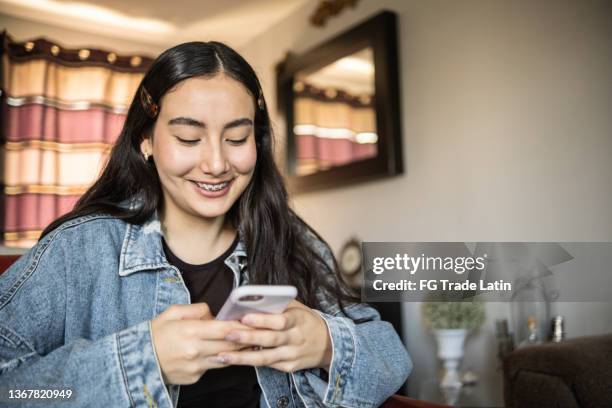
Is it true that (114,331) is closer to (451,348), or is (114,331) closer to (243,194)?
(243,194)

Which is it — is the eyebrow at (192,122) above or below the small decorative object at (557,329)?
above

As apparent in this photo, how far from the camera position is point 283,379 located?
3.41 feet

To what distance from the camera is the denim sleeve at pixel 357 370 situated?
0.90 m

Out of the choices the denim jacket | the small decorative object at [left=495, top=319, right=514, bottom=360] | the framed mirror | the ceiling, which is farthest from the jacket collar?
the ceiling

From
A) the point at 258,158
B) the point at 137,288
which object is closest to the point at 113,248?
the point at 137,288

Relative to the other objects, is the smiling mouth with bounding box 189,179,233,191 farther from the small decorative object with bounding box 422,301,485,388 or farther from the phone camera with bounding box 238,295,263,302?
the small decorative object with bounding box 422,301,485,388

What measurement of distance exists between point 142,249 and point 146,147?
24 cm

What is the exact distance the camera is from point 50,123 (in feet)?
10.7

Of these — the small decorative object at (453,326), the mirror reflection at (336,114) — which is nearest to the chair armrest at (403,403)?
the small decorative object at (453,326)

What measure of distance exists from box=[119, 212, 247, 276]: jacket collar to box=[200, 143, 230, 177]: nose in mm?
178

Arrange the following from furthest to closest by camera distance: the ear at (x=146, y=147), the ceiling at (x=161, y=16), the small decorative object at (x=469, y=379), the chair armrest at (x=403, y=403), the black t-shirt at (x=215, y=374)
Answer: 1. the ceiling at (x=161, y=16)
2. the small decorative object at (x=469, y=379)
3. the ear at (x=146, y=147)
4. the black t-shirt at (x=215, y=374)
5. the chair armrest at (x=403, y=403)

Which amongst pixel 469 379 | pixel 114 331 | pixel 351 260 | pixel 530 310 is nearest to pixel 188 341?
pixel 114 331

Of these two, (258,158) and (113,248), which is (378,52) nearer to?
(258,158)

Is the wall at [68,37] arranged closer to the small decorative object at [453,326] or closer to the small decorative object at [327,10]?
the small decorative object at [327,10]
